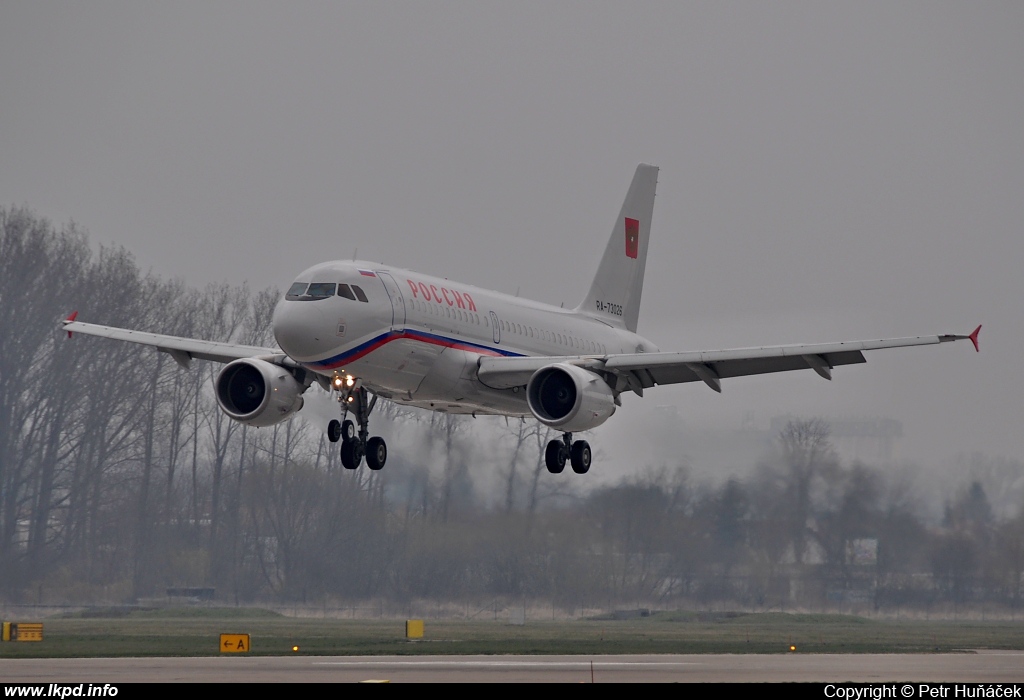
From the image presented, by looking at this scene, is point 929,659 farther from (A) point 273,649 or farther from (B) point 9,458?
(B) point 9,458

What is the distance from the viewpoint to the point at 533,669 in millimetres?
38781

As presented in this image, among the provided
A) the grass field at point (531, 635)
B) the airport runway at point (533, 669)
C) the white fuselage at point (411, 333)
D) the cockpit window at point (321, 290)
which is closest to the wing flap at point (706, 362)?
the white fuselage at point (411, 333)

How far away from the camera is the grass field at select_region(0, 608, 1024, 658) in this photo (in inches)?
1761

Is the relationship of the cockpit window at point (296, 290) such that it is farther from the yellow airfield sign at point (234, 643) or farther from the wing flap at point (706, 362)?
the yellow airfield sign at point (234, 643)

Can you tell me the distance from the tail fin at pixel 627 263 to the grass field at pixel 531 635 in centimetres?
1044

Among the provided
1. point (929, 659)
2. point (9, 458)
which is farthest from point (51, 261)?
point (929, 659)

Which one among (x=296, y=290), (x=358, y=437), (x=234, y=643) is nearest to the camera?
(x=296, y=290)

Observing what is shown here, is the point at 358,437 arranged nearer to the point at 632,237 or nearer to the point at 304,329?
the point at 304,329

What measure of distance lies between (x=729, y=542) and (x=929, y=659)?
35.0ft

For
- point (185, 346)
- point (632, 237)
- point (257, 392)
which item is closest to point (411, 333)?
point (257, 392)

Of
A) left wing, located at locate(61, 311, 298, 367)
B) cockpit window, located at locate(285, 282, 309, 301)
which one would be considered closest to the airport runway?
left wing, located at locate(61, 311, 298, 367)

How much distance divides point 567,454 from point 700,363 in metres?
4.74

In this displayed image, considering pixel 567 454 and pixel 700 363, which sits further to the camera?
pixel 567 454

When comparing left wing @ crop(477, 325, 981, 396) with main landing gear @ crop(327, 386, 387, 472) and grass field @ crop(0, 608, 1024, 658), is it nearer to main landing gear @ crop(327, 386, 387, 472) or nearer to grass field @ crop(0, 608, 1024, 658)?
main landing gear @ crop(327, 386, 387, 472)
